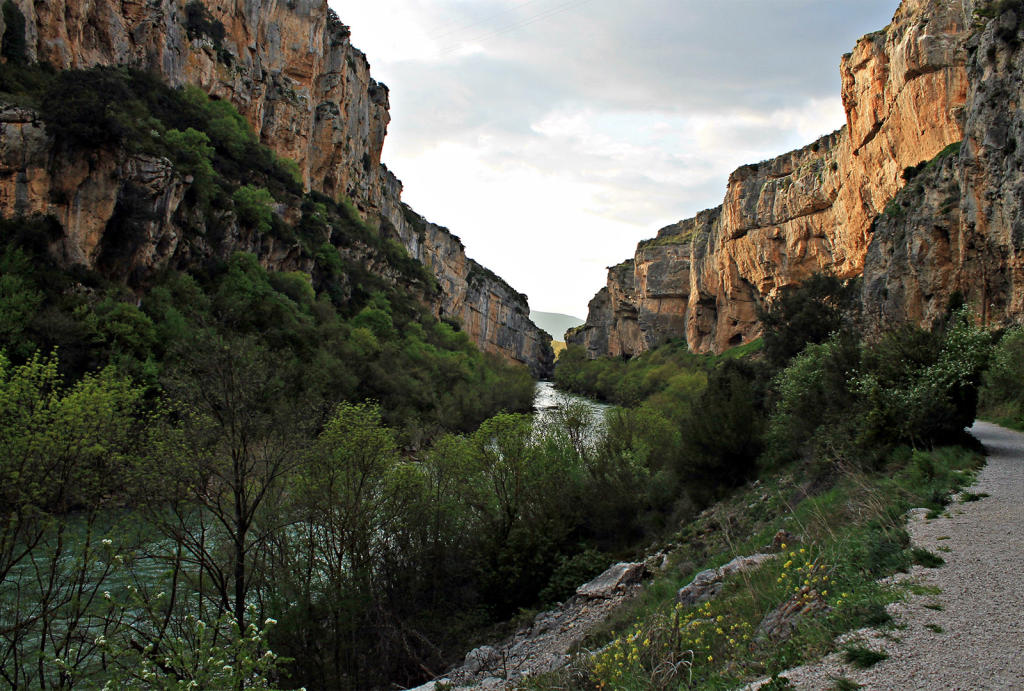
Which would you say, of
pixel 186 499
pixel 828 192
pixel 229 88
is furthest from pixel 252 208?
pixel 828 192

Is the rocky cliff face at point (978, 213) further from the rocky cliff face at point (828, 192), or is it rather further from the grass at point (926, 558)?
the grass at point (926, 558)

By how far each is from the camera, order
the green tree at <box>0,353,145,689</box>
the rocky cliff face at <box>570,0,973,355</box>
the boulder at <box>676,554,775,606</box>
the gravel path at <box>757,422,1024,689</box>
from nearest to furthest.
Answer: the gravel path at <box>757,422,1024,689</box> → the boulder at <box>676,554,775,606</box> → the green tree at <box>0,353,145,689</box> → the rocky cliff face at <box>570,0,973,355</box>

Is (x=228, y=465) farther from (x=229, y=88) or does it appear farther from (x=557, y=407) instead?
(x=229, y=88)

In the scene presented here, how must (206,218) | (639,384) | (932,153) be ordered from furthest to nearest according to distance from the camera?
(639,384) → (206,218) → (932,153)

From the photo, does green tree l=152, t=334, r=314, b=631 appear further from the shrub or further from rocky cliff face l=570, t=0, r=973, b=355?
rocky cliff face l=570, t=0, r=973, b=355

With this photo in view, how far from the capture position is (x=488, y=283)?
427 ft

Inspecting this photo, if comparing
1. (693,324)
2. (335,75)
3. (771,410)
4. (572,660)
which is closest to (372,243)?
(335,75)

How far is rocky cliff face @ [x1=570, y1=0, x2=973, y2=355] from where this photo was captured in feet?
96.2

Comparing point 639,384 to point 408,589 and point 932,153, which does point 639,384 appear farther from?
point 408,589

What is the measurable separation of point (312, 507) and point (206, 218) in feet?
89.4

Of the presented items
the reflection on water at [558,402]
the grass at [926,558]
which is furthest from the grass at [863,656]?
the reflection on water at [558,402]

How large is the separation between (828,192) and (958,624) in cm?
4901

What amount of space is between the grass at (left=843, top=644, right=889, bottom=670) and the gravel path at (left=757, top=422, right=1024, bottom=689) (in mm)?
43

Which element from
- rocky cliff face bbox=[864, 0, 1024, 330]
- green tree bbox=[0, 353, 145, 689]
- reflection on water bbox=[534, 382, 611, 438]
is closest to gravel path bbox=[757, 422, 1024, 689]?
green tree bbox=[0, 353, 145, 689]
